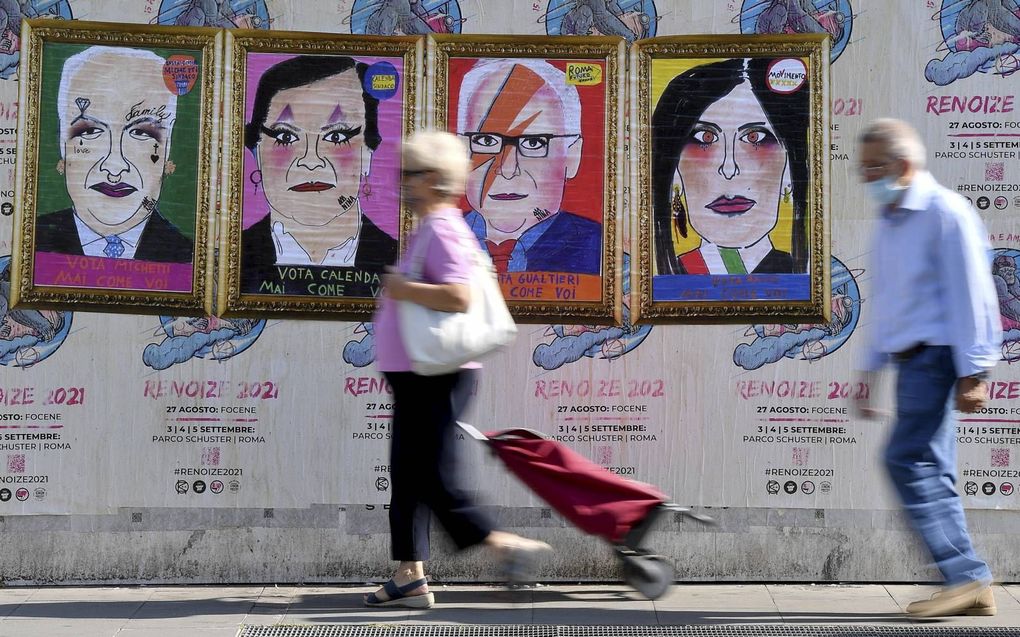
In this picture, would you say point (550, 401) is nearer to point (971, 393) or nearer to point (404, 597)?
point (404, 597)

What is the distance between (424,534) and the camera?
169 inches

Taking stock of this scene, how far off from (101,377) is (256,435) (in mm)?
715

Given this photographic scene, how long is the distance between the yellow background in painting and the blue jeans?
3.59ft

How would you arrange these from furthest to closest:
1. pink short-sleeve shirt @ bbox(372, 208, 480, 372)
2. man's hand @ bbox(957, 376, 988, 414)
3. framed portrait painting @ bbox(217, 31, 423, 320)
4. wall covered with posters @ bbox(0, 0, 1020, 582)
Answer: framed portrait painting @ bbox(217, 31, 423, 320) → wall covered with posters @ bbox(0, 0, 1020, 582) → pink short-sleeve shirt @ bbox(372, 208, 480, 372) → man's hand @ bbox(957, 376, 988, 414)

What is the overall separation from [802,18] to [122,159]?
3016mm

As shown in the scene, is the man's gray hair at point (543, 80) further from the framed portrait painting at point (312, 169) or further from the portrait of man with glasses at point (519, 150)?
the framed portrait painting at point (312, 169)

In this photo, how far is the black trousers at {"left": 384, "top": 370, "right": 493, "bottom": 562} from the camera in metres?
4.01

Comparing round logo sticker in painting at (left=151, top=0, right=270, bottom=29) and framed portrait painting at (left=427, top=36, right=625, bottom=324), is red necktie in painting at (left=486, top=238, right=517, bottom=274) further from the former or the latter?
round logo sticker in painting at (left=151, top=0, right=270, bottom=29)

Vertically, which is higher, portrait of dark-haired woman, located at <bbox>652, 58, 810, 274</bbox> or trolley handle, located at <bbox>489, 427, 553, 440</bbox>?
portrait of dark-haired woman, located at <bbox>652, 58, 810, 274</bbox>

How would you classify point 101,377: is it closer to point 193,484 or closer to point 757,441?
point 193,484

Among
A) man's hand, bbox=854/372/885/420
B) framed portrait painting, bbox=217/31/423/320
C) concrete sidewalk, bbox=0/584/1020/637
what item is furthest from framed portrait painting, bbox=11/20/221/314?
man's hand, bbox=854/372/885/420

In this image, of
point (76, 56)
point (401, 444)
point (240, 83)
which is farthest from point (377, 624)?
point (76, 56)

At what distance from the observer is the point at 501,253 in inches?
196

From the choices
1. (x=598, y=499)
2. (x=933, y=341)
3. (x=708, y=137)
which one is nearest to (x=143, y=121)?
(x=708, y=137)
